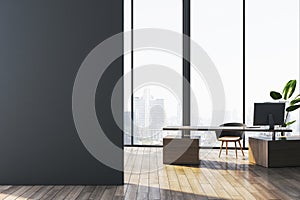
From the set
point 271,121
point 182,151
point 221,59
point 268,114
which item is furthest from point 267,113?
point 221,59

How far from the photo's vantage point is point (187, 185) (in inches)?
206

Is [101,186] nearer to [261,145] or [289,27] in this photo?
[261,145]

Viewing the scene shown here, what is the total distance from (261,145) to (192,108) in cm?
214

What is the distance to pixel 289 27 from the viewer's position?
8.51m

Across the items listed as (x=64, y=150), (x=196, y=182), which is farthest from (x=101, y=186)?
(x=196, y=182)

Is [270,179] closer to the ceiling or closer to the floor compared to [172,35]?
closer to the floor

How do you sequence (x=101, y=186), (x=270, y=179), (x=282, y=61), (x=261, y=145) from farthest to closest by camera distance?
1. (x=282, y=61)
2. (x=261, y=145)
3. (x=270, y=179)
4. (x=101, y=186)

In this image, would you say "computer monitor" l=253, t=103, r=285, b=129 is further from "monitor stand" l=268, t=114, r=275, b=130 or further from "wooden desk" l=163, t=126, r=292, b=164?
"wooden desk" l=163, t=126, r=292, b=164

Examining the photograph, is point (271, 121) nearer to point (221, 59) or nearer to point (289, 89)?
point (289, 89)

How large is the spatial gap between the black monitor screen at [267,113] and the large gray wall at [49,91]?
2.49 metres

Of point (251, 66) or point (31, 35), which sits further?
point (251, 66)

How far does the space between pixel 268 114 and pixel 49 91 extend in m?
3.30

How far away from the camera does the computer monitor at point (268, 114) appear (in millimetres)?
6773

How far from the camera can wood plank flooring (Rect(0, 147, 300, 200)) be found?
4719 millimetres
